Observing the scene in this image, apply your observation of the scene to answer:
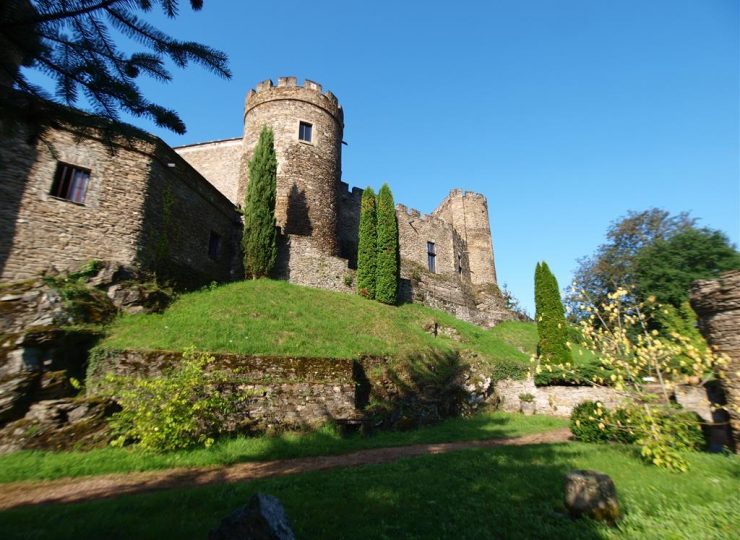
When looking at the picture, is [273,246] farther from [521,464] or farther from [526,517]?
[526,517]

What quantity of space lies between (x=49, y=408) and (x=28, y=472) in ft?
5.31

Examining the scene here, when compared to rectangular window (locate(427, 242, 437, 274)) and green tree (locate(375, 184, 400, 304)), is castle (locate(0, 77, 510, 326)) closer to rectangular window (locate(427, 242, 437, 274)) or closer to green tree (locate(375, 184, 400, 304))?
rectangular window (locate(427, 242, 437, 274))

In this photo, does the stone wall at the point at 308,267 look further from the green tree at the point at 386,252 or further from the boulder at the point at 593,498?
the boulder at the point at 593,498

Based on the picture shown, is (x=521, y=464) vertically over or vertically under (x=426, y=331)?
under

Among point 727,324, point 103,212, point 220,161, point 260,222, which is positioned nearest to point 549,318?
point 727,324

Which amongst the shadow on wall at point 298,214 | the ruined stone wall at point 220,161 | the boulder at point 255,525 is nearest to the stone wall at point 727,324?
the boulder at point 255,525

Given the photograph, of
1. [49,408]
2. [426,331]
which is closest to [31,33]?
[49,408]

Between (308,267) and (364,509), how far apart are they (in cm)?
1500

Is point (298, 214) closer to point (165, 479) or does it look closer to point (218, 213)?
point (218, 213)

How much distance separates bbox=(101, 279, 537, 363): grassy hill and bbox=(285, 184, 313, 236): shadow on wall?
4.38 metres

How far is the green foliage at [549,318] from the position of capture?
18.2 m

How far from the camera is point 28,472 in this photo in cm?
662

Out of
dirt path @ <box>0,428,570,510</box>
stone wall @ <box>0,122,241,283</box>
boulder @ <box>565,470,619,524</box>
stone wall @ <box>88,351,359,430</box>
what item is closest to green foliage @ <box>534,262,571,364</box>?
dirt path @ <box>0,428,570,510</box>

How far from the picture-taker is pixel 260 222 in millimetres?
17969
